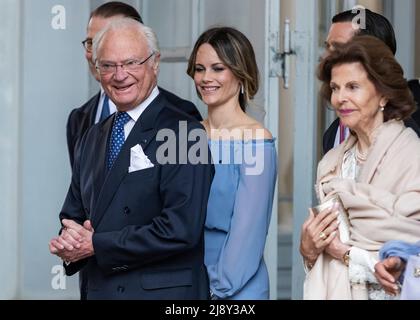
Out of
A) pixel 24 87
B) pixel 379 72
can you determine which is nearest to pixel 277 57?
pixel 24 87

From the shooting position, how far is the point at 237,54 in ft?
16.9

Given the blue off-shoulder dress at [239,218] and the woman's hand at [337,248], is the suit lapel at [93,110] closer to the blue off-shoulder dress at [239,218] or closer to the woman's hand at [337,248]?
the blue off-shoulder dress at [239,218]

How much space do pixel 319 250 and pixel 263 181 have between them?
56 centimetres

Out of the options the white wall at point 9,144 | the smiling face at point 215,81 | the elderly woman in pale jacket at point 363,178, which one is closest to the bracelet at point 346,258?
the elderly woman in pale jacket at point 363,178

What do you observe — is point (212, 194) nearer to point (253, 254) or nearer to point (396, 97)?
point (253, 254)

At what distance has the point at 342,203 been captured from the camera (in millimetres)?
4434

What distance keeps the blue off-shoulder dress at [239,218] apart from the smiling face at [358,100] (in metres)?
0.56

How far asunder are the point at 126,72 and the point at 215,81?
0.46m

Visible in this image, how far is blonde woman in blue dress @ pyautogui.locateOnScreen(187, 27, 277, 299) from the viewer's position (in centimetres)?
489

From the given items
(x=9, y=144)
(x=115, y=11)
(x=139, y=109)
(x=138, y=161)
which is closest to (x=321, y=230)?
(x=138, y=161)

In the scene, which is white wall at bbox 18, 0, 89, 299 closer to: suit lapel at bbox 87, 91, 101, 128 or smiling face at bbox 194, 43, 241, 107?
suit lapel at bbox 87, 91, 101, 128

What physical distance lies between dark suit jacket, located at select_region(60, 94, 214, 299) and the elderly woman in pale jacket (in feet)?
1.26

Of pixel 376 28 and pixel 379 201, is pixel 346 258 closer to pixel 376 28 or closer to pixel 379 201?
pixel 379 201
